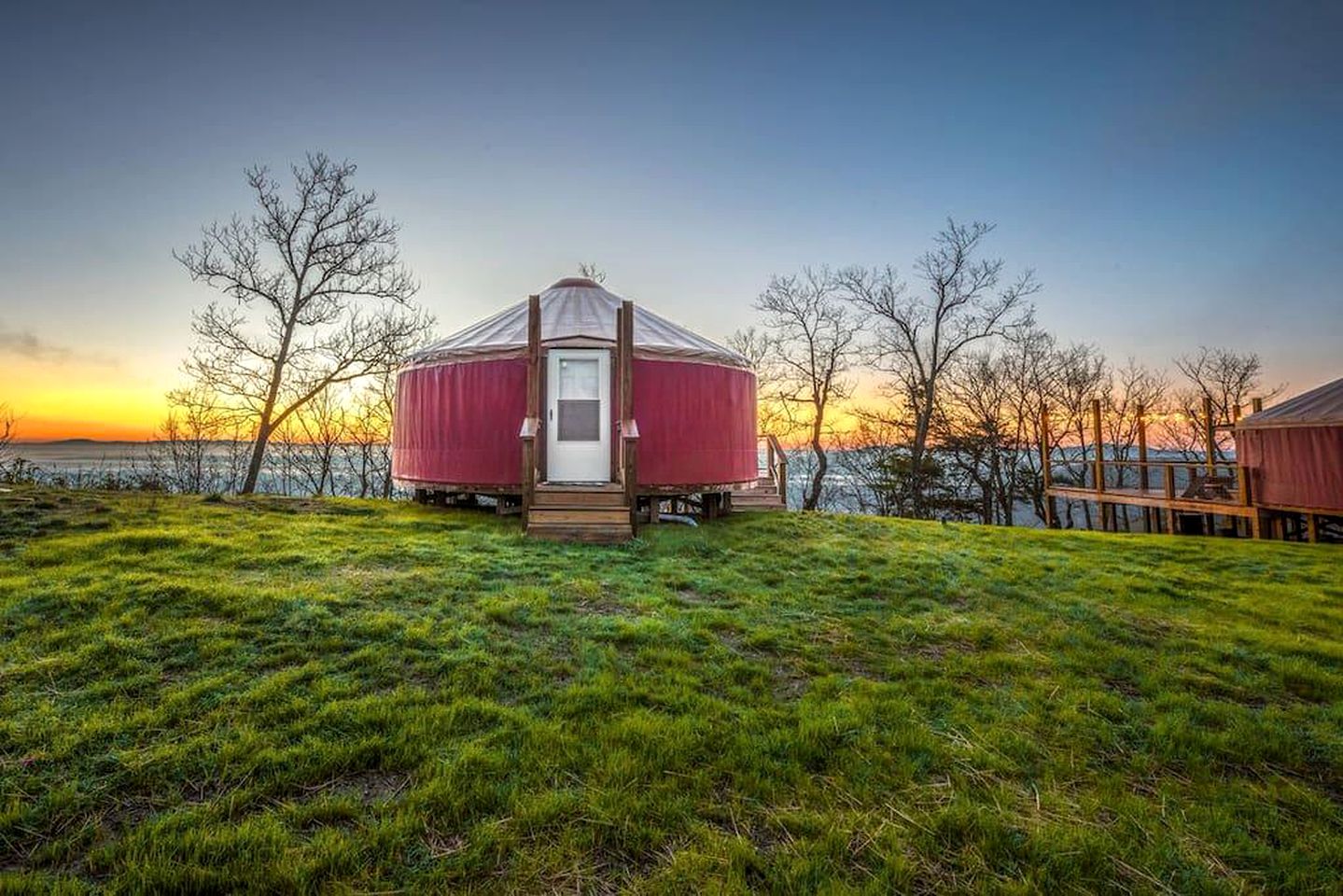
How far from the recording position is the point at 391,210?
11.3 metres

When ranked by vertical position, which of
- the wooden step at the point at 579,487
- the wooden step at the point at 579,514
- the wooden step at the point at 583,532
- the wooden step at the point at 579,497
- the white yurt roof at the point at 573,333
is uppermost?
the white yurt roof at the point at 573,333

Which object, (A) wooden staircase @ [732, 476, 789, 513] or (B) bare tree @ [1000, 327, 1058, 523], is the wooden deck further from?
(A) wooden staircase @ [732, 476, 789, 513]

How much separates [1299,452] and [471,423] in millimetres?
12914

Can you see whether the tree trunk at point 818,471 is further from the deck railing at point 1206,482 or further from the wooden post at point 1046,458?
the deck railing at point 1206,482

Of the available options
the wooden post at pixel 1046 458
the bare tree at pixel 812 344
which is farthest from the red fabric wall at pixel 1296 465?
the bare tree at pixel 812 344

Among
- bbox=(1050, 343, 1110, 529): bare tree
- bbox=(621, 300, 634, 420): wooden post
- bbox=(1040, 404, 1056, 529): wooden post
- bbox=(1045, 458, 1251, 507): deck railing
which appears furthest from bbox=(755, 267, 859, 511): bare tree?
bbox=(621, 300, 634, 420): wooden post

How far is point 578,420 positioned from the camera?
277 inches

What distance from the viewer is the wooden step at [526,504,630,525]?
5.80 m

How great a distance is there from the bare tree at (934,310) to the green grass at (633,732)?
40.8 ft

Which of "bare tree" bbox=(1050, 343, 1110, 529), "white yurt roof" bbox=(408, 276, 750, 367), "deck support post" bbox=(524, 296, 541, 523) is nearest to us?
"deck support post" bbox=(524, 296, 541, 523)

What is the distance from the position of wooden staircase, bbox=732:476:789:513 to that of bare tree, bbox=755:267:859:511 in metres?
6.70

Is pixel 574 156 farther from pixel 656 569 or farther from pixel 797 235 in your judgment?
pixel 656 569

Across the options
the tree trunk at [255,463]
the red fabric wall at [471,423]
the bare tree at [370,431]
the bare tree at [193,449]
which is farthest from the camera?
the bare tree at [370,431]

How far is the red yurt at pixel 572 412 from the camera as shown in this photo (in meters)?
6.99
